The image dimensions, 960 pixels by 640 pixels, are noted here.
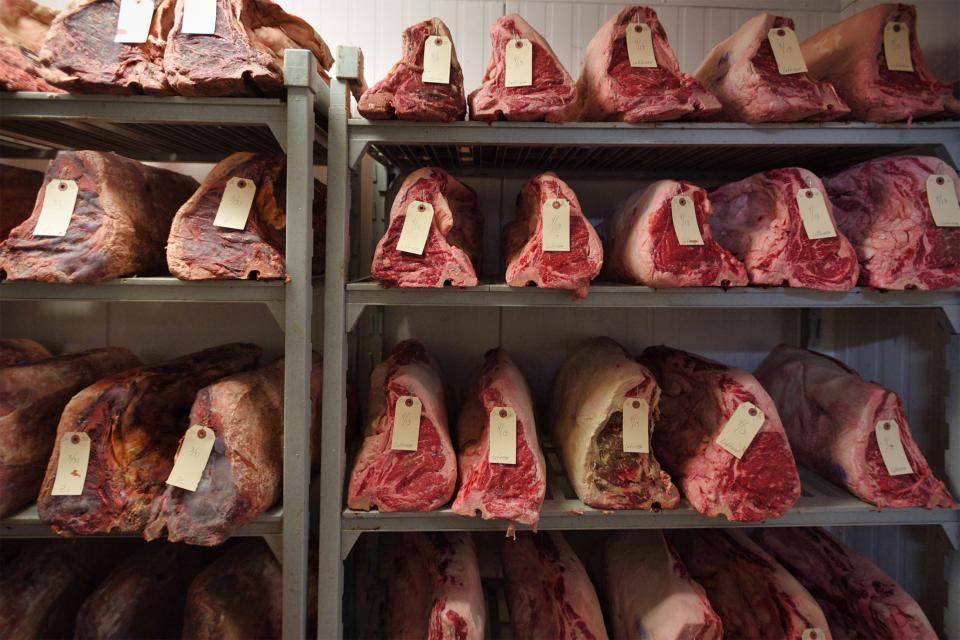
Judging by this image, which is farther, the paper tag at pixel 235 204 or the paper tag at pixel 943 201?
the paper tag at pixel 943 201

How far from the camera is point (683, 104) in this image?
1.82 meters

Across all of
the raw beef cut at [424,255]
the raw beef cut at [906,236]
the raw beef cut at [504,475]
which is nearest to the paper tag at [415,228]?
the raw beef cut at [424,255]

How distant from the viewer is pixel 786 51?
187cm

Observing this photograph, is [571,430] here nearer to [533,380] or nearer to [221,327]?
[533,380]

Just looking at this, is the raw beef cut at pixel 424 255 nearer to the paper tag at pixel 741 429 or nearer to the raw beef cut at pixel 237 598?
the paper tag at pixel 741 429

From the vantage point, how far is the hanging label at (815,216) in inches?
71.7

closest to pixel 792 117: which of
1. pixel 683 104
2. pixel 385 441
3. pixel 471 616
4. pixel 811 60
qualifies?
pixel 683 104

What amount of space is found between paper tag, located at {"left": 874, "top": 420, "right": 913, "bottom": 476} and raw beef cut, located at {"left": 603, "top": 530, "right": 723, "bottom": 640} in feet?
2.67

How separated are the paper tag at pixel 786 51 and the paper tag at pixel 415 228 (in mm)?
1329

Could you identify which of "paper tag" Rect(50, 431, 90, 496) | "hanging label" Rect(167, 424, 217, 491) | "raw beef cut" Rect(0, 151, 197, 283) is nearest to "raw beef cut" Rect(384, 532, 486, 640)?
"hanging label" Rect(167, 424, 217, 491)

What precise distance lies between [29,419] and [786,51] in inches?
114

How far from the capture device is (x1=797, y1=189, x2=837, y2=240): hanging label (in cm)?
182

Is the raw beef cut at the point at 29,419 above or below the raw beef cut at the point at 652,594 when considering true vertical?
above

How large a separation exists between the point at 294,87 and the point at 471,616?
182cm
